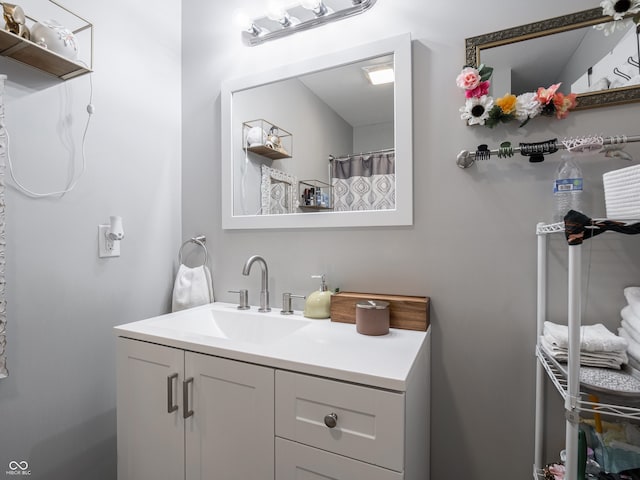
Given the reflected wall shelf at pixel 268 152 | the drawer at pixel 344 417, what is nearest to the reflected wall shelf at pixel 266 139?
the reflected wall shelf at pixel 268 152

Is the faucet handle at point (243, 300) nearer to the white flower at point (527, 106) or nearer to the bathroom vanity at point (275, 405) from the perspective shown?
the bathroom vanity at point (275, 405)

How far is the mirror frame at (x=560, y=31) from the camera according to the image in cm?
91

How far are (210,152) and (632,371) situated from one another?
1.72 metres

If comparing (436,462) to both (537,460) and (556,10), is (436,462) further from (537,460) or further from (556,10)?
(556,10)

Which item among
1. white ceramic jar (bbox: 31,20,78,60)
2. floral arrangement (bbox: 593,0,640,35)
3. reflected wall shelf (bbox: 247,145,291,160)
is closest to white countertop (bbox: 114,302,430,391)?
reflected wall shelf (bbox: 247,145,291,160)

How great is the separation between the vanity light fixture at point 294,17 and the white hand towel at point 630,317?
1296 mm

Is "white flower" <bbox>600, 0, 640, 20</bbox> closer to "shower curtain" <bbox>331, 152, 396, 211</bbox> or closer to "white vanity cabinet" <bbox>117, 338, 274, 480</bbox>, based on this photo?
"shower curtain" <bbox>331, 152, 396, 211</bbox>

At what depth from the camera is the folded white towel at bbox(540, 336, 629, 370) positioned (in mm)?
780

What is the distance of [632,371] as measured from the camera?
786mm

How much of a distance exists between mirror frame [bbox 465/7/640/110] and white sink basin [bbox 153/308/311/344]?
44.5 inches

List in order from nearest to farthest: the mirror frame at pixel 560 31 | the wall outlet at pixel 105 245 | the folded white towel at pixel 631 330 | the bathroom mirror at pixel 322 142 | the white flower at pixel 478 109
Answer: the folded white towel at pixel 631 330 → the mirror frame at pixel 560 31 → the white flower at pixel 478 109 → the bathroom mirror at pixel 322 142 → the wall outlet at pixel 105 245

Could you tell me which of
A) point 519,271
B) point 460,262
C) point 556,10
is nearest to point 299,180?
point 460,262

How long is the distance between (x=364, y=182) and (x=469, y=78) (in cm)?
48

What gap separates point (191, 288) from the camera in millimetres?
1506
